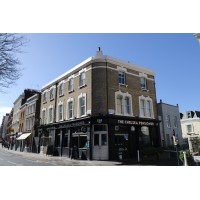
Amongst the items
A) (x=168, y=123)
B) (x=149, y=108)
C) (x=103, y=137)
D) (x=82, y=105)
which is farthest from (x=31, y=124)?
(x=168, y=123)

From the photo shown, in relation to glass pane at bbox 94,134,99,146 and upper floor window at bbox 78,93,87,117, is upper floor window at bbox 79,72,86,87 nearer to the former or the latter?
upper floor window at bbox 78,93,87,117

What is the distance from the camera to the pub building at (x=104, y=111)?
1791 cm

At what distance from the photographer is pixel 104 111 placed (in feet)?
59.8

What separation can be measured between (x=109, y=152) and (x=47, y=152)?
9.49 metres

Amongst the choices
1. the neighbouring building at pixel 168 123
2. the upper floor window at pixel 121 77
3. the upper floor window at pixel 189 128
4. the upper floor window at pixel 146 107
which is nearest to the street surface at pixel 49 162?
the upper floor window at pixel 146 107

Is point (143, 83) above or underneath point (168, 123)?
above

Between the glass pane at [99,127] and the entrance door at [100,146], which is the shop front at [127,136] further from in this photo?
the glass pane at [99,127]

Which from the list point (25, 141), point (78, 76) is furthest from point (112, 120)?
point (25, 141)

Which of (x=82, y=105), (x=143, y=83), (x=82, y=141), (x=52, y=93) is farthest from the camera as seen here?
(x=52, y=93)

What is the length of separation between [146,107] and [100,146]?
25.1 ft

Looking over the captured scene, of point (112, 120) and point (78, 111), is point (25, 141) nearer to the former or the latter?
point (78, 111)

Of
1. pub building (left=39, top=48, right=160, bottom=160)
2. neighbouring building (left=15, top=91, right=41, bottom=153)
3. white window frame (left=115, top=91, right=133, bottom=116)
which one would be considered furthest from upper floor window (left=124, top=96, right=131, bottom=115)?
neighbouring building (left=15, top=91, right=41, bottom=153)

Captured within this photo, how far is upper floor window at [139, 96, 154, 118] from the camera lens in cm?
2162

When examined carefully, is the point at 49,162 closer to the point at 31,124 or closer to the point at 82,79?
the point at 82,79
